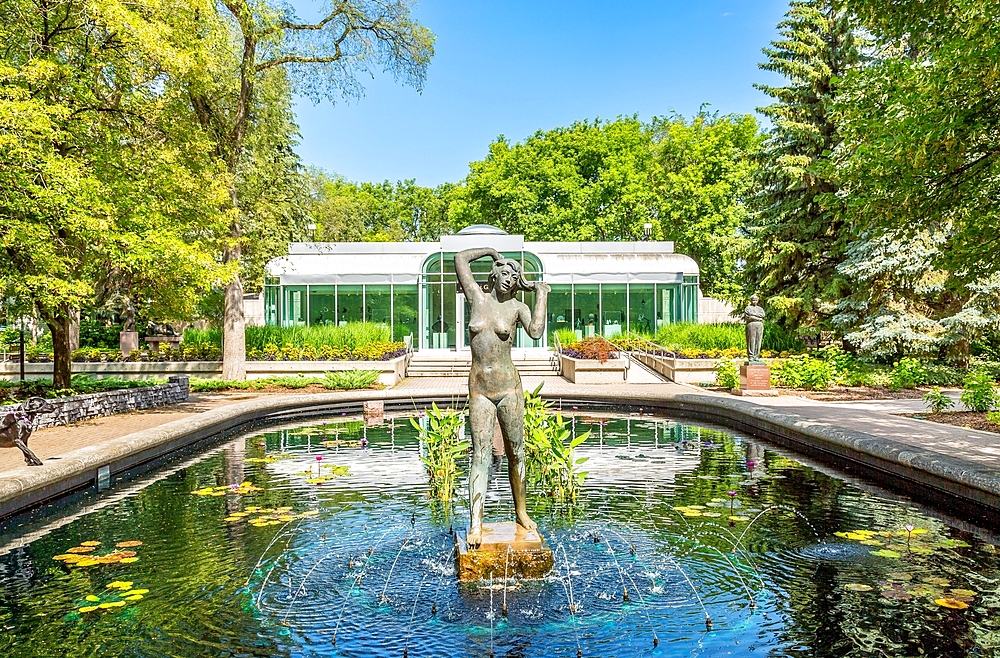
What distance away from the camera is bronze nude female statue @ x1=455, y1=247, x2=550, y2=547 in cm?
536

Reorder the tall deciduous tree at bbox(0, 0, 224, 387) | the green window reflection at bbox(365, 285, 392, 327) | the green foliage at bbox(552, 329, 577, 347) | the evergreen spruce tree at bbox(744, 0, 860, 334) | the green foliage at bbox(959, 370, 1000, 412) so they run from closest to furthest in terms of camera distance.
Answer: the tall deciduous tree at bbox(0, 0, 224, 387) < the green foliage at bbox(959, 370, 1000, 412) < the evergreen spruce tree at bbox(744, 0, 860, 334) < the green foliage at bbox(552, 329, 577, 347) < the green window reflection at bbox(365, 285, 392, 327)

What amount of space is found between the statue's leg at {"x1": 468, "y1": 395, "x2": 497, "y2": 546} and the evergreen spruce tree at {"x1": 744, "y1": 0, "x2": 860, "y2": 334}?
1905 cm

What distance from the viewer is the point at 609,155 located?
43.2 metres

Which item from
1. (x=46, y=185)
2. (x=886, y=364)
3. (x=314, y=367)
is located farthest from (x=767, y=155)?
(x=46, y=185)

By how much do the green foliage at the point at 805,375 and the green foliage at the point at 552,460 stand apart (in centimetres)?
1189

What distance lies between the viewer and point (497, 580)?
533cm

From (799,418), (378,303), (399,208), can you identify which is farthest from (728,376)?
(399,208)

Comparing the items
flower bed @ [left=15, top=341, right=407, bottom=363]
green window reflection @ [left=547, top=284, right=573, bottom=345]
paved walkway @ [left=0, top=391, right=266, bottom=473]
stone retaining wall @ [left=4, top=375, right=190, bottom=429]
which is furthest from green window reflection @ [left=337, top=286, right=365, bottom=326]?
paved walkway @ [left=0, top=391, right=266, bottom=473]

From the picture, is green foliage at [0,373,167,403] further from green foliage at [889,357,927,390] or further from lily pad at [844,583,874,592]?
green foliage at [889,357,927,390]

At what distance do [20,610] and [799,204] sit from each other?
75.2 feet

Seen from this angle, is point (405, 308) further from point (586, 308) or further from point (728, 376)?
point (728, 376)

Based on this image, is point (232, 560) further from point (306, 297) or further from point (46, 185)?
point (306, 297)

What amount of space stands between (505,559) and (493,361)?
135cm

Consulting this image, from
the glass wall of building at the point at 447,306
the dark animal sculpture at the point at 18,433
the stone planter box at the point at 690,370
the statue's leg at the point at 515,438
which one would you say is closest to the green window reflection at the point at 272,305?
the glass wall of building at the point at 447,306
